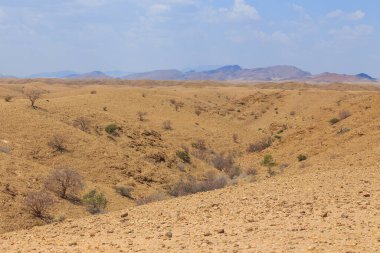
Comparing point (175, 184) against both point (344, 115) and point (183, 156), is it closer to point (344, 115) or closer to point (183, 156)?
point (183, 156)

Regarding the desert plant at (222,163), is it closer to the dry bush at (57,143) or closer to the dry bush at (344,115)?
the dry bush at (344,115)

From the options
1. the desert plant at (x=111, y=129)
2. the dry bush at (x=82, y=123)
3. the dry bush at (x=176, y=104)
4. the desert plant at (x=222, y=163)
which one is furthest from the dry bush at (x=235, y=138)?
the dry bush at (x=82, y=123)

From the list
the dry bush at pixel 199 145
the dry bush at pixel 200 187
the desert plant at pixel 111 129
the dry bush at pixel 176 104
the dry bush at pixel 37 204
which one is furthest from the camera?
the dry bush at pixel 176 104

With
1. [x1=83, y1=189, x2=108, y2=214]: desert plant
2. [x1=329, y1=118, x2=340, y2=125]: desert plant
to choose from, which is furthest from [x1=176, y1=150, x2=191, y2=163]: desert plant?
[x1=83, y1=189, x2=108, y2=214]: desert plant

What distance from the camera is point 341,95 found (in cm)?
6247

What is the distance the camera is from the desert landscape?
849 cm

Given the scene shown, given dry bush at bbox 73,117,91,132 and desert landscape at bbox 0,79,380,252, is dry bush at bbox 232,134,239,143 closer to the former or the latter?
desert landscape at bbox 0,79,380,252

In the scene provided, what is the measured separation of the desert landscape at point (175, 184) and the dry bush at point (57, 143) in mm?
69

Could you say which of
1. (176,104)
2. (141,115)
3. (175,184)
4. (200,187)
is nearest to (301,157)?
(175,184)

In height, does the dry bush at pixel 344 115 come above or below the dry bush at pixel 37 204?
above

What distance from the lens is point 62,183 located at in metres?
17.6

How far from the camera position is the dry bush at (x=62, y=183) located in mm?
17406

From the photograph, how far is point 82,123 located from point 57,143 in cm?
567

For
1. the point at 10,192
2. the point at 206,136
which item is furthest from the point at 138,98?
the point at 10,192
